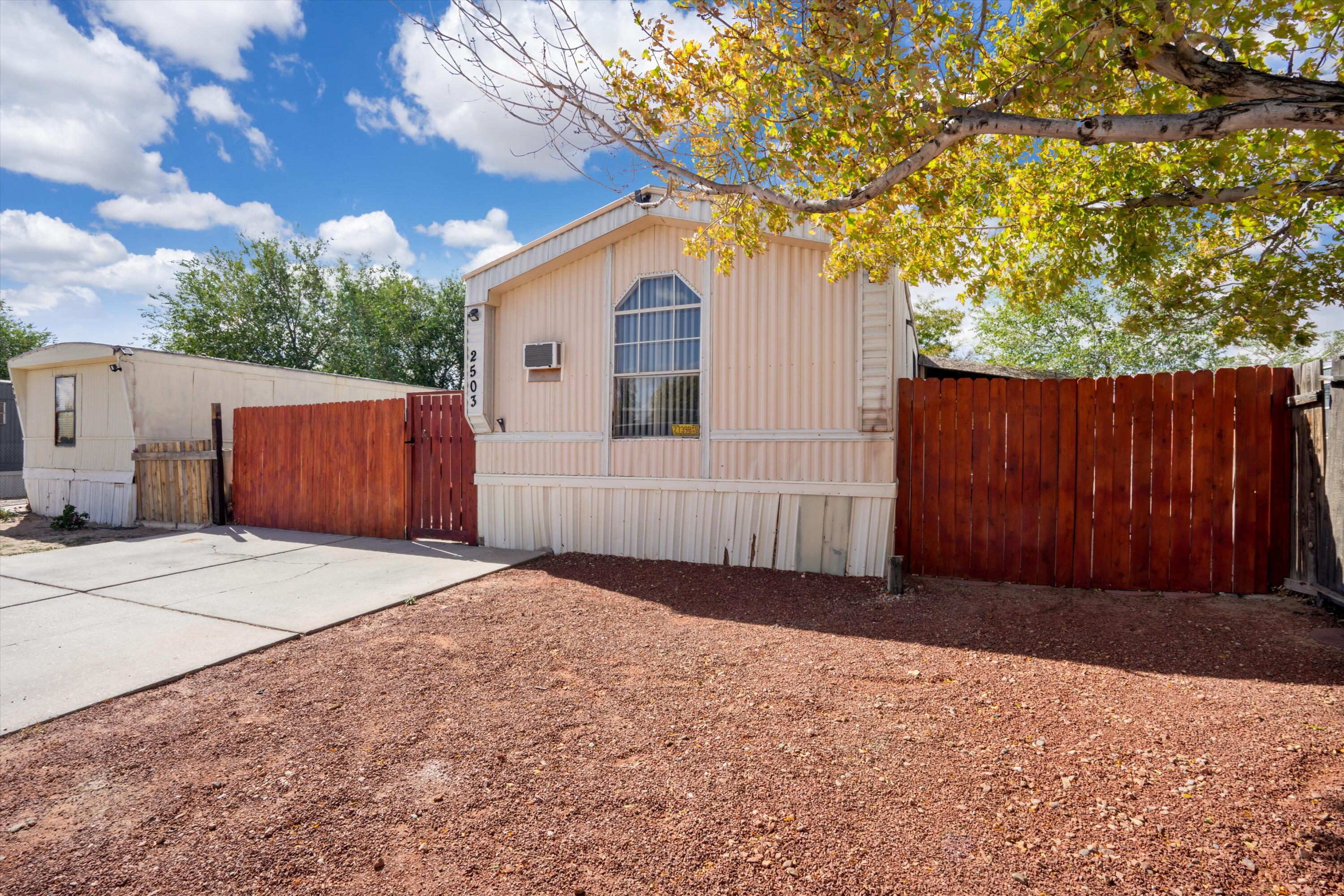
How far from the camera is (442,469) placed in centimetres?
862

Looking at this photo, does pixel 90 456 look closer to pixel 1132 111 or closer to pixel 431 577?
pixel 431 577

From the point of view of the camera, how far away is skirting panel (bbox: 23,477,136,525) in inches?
441

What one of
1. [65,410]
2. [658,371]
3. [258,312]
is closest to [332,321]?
[258,312]

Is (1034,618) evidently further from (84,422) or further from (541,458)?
(84,422)

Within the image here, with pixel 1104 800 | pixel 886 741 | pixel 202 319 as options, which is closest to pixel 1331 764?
pixel 1104 800

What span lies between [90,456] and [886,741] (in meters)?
14.5

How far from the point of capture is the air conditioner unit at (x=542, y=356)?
24.9 feet

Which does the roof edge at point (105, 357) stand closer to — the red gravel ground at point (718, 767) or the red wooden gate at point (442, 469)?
the red wooden gate at point (442, 469)

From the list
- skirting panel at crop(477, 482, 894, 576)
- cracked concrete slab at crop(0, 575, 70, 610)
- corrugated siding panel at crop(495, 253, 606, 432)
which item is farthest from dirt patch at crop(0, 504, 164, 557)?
corrugated siding panel at crop(495, 253, 606, 432)

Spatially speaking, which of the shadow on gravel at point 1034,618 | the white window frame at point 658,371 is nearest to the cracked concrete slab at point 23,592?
the shadow on gravel at point 1034,618

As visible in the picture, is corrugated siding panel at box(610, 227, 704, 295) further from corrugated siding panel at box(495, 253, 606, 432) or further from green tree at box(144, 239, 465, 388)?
green tree at box(144, 239, 465, 388)

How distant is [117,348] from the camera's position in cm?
1062

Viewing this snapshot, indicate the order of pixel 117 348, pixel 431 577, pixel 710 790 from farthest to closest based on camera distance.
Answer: pixel 117 348 → pixel 431 577 → pixel 710 790

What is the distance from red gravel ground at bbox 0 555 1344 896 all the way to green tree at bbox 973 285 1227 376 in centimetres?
1775
